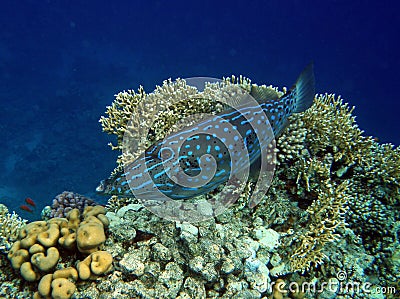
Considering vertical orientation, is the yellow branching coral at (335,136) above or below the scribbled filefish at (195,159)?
above

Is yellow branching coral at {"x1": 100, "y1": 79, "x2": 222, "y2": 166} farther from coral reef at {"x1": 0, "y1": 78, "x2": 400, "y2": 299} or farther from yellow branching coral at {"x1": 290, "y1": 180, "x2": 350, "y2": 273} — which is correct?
yellow branching coral at {"x1": 290, "y1": 180, "x2": 350, "y2": 273}

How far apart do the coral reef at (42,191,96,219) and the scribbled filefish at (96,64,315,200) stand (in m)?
4.15

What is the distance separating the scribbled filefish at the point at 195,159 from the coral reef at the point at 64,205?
415 cm

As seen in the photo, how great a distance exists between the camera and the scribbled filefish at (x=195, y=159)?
3336 millimetres

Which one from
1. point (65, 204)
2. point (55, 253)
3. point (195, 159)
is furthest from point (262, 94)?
point (65, 204)

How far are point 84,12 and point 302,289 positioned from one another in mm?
85621

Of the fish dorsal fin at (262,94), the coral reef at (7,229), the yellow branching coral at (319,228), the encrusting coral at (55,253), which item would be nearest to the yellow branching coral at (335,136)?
the yellow branching coral at (319,228)

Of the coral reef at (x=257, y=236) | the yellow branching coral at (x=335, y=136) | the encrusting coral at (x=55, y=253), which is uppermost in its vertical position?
the yellow branching coral at (x=335, y=136)

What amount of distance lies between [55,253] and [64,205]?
3.73 meters

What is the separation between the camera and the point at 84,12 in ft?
234

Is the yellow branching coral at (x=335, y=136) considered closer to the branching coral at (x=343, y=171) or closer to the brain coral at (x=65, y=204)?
the branching coral at (x=343, y=171)

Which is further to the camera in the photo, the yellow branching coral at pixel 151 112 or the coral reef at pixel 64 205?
the coral reef at pixel 64 205

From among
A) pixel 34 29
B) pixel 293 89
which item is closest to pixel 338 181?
pixel 293 89

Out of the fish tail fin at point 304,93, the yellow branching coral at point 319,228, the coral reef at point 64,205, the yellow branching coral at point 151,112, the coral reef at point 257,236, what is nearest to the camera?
the coral reef at point 257,236
